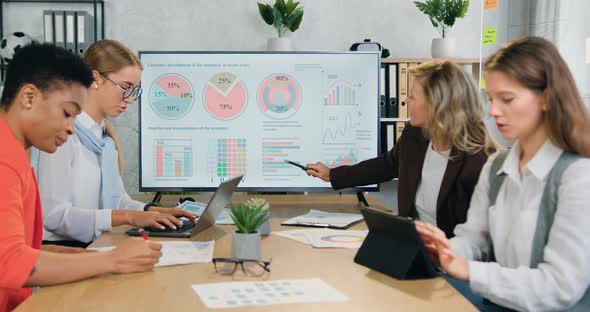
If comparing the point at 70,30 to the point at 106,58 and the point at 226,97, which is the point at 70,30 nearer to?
the point at 226,97

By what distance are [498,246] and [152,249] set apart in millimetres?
848

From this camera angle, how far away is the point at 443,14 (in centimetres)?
411

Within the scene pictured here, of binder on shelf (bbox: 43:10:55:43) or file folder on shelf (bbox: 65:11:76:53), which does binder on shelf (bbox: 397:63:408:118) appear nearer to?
file folder on shelf (bbox: 65:11:76:53)

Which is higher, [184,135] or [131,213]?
[184,135]

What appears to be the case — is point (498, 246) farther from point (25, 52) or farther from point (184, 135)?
point (184, 135)

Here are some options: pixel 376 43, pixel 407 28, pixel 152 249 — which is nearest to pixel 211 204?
pixel 152 249

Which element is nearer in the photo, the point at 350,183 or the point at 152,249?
the point at 152,249

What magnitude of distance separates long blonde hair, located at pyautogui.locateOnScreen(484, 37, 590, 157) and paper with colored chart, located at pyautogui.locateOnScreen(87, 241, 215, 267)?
90 cm

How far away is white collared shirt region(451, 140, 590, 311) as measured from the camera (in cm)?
136

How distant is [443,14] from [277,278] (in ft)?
9.80

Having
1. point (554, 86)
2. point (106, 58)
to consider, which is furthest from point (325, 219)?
point (554, 86)

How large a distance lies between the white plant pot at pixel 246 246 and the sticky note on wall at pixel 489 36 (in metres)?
2.50

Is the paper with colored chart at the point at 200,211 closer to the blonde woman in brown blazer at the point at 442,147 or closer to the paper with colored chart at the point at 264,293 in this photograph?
the blonde woman in brown blazer at the point at 442,147

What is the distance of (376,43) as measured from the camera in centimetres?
410
